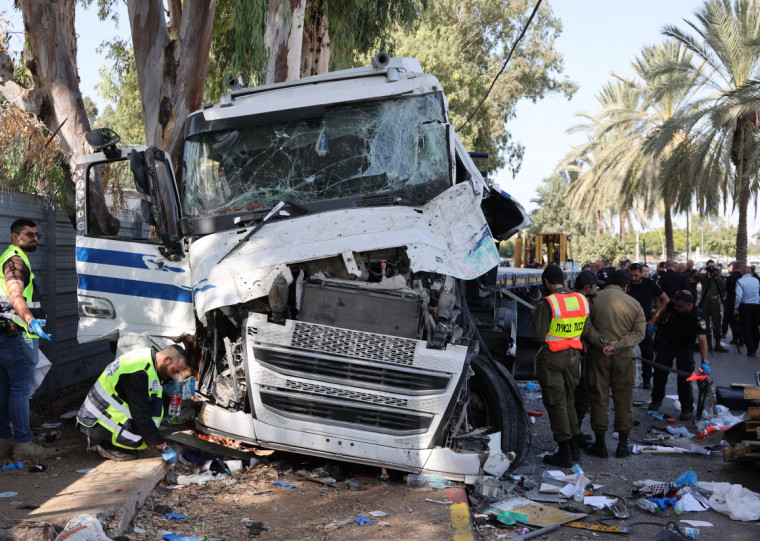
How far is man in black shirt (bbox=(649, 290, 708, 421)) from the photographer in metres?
9.12

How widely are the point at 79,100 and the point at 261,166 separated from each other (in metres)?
3.89

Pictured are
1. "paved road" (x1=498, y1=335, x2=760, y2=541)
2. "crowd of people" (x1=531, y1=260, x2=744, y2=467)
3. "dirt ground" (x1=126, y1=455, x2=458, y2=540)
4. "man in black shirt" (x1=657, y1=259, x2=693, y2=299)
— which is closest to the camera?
"dirt ground" (x1=126, y1=455, x2=458, y2=540)

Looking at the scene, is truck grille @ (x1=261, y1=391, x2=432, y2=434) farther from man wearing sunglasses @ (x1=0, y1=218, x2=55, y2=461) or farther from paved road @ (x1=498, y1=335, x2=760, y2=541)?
man wearing sunglasses @ (x1=0, y1=218, x2=55, y2=461)

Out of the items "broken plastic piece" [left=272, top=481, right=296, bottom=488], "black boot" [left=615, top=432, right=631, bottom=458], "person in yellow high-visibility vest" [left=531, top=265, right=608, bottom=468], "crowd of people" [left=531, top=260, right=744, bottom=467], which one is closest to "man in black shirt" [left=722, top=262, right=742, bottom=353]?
"crowd of people" [left=531, top=260, right=744, bottom=467]

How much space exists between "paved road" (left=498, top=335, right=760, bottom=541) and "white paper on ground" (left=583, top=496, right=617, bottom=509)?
79mm

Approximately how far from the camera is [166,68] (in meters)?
9.92

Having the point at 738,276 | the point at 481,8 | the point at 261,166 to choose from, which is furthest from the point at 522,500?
the point at 481,8

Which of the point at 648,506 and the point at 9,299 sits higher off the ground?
the point at 9,299

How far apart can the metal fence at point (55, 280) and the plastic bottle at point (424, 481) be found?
14.2 feet

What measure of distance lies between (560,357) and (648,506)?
169 centimetres

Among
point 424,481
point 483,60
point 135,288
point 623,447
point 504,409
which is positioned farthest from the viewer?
point 483,60

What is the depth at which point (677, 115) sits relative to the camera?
71.5ft

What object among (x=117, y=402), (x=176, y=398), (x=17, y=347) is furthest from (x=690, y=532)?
(x=17, y=347)

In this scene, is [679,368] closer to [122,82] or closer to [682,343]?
[682,343]
